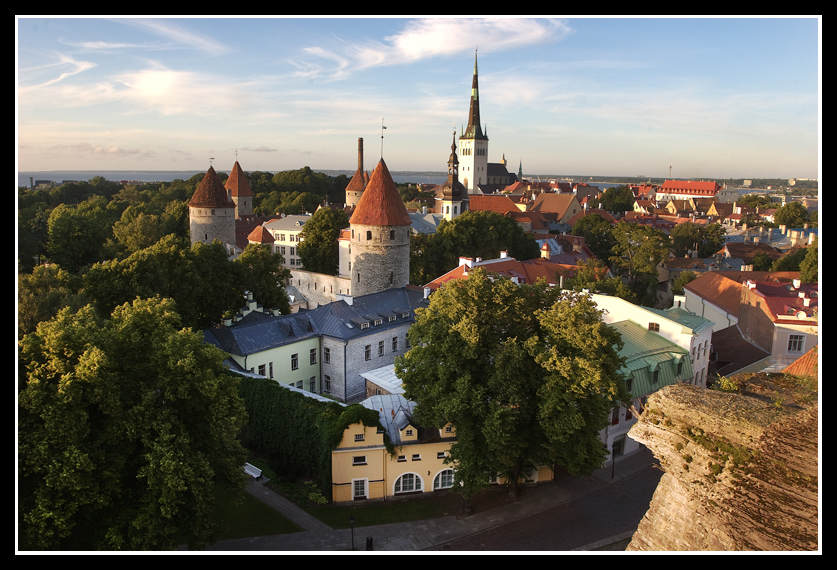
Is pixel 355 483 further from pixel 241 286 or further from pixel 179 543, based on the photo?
pixel 241 286

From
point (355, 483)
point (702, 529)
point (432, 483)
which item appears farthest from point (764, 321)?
point (702, 529)

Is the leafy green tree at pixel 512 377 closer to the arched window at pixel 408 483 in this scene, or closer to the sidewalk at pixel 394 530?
the sidewalk at pixel 394 530

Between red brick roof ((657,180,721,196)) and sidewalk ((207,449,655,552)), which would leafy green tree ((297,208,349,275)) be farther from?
red brick roof ((657,180,721,196))

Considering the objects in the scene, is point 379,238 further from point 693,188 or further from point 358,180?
point 693,188

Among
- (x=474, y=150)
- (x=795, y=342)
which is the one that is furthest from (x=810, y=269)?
(x=474, y=150)

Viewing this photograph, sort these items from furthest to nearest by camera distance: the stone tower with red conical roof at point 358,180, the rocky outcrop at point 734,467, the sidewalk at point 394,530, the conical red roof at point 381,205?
the stone tower with red conical roof at point 358,180 → the conical red roof at point 381,205 → the sidewalk at point 394,530 → the rocky outcrop at point 734,467

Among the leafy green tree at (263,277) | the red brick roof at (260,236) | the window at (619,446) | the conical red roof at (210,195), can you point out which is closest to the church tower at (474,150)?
the red brick roof at (260,236)

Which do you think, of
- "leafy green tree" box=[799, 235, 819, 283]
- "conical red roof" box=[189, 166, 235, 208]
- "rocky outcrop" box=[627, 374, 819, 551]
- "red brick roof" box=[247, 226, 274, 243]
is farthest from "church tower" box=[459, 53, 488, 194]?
"rocky outcrop" box=[627, 374, 819, 551]
